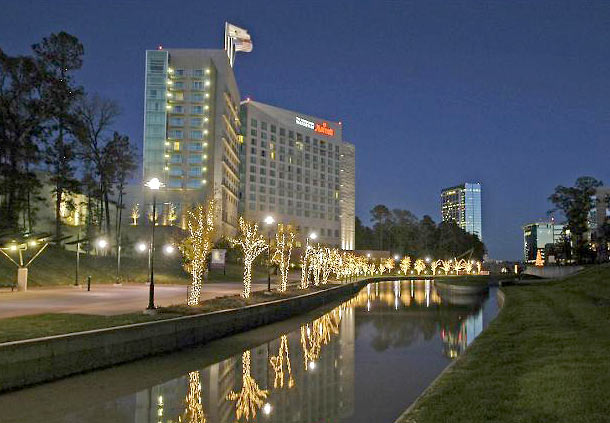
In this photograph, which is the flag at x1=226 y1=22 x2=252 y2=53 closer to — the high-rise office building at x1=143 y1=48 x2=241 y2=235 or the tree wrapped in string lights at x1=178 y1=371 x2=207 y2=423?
the high-rise office building at x1=143 y1=48 x2=241 y2=235

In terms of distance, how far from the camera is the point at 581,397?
33.3ft

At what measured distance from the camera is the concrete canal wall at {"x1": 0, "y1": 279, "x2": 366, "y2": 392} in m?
14.2

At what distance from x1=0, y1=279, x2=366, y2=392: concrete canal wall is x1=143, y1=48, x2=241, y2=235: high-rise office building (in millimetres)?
78019

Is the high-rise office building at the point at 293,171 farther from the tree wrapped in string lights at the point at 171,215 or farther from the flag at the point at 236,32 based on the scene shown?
the tree wrapped in string lights at the point at 171,215

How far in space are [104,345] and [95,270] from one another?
40.3m

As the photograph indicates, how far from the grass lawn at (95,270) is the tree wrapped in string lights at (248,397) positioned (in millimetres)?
32977

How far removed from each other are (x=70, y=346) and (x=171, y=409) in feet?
16.5

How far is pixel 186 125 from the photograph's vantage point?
351 ft

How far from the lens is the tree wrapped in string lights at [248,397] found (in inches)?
478

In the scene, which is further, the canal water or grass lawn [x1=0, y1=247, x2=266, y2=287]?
grass lawn [x1=0, y1=247, x2=266, y2=287]

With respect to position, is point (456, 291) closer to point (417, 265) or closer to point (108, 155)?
point (108, 155)

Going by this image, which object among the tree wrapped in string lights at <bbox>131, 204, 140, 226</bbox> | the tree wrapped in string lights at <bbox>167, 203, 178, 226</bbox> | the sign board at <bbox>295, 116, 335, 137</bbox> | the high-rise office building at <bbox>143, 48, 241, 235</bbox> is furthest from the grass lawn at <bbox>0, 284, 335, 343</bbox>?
the sign board at <bbox>295, 116, 335, 137</bbox>

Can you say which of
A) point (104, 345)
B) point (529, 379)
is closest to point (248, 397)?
point (104, 345)

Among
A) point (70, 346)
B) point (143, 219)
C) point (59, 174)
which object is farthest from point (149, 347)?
point (143, 219)
